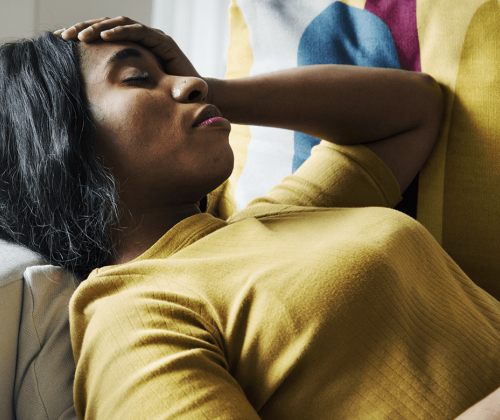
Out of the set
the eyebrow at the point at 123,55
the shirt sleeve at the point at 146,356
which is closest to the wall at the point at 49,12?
the eyebrow at the point at 123,55

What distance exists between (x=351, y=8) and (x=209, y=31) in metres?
0.99

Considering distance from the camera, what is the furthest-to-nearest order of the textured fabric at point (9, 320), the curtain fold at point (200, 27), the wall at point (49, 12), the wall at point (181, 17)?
the curtain fold at point (200, 27) < the wall at point (181, 17) < the wall at point (49, 12) < the textured fabric at point (9, 320)

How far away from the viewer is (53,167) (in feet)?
2.40

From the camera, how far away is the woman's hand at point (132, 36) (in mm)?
755

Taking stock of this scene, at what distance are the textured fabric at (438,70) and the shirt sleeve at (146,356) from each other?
511 mm

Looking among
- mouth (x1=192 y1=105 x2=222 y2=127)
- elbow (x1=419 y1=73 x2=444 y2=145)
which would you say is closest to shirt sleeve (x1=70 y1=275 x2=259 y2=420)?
mouth (x1=192 y1=105 x2=222 y2=127)

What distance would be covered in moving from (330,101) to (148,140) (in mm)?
378

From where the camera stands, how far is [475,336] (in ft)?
1.87

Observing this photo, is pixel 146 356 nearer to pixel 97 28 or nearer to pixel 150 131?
pixel 150 131

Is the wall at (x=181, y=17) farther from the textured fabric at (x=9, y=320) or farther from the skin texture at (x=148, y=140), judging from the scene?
the textured fabric at (x=9, y=320)

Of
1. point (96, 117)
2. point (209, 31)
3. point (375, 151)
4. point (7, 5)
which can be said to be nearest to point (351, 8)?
point (375, 151)

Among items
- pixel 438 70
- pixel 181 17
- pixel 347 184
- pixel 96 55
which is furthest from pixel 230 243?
pixel 181 17

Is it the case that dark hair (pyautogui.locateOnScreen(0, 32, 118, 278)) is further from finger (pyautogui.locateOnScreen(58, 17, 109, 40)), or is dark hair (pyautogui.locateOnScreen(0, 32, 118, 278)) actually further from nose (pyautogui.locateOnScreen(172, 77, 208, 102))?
nose (pyautogui.locateOnScreen(172, 77, 208, 102))

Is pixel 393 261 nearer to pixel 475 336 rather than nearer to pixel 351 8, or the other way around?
pixel 475 336
